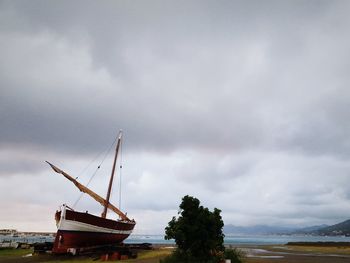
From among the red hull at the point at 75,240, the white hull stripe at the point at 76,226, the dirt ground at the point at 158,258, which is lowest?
the dirt ground at the point at 158,258

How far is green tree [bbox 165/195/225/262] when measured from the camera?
26750 mm

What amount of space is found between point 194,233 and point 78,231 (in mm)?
25998

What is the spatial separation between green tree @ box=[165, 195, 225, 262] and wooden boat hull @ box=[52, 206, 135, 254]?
77.5ft

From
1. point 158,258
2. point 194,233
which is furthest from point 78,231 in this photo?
point 194,233

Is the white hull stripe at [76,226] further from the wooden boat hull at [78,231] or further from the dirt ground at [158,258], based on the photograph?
the dirt ground at [158,258]

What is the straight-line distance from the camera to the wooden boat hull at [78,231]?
4519 centimetres

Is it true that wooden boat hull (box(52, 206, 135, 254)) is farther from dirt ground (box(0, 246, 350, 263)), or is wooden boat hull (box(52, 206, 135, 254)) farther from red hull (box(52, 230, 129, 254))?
dirt ground (box(0, 246, 350, 263))

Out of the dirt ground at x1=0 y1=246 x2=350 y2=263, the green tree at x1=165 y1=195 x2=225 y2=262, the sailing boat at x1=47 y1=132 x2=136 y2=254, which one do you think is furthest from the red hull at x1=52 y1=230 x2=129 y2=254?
the green tree at x1=165 y1=195 x2=225 y2=262

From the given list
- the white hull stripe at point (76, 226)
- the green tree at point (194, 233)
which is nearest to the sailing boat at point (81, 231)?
the white hull stripe at point (76, 226)

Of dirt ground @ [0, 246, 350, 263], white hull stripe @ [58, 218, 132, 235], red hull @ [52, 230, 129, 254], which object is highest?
white hull stripe @ [58, 218, 132, 235]

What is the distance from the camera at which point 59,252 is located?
44.5 m

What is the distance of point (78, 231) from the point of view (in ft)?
154

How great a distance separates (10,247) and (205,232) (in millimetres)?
46096

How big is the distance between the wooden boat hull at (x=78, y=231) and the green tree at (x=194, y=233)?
2361cm
